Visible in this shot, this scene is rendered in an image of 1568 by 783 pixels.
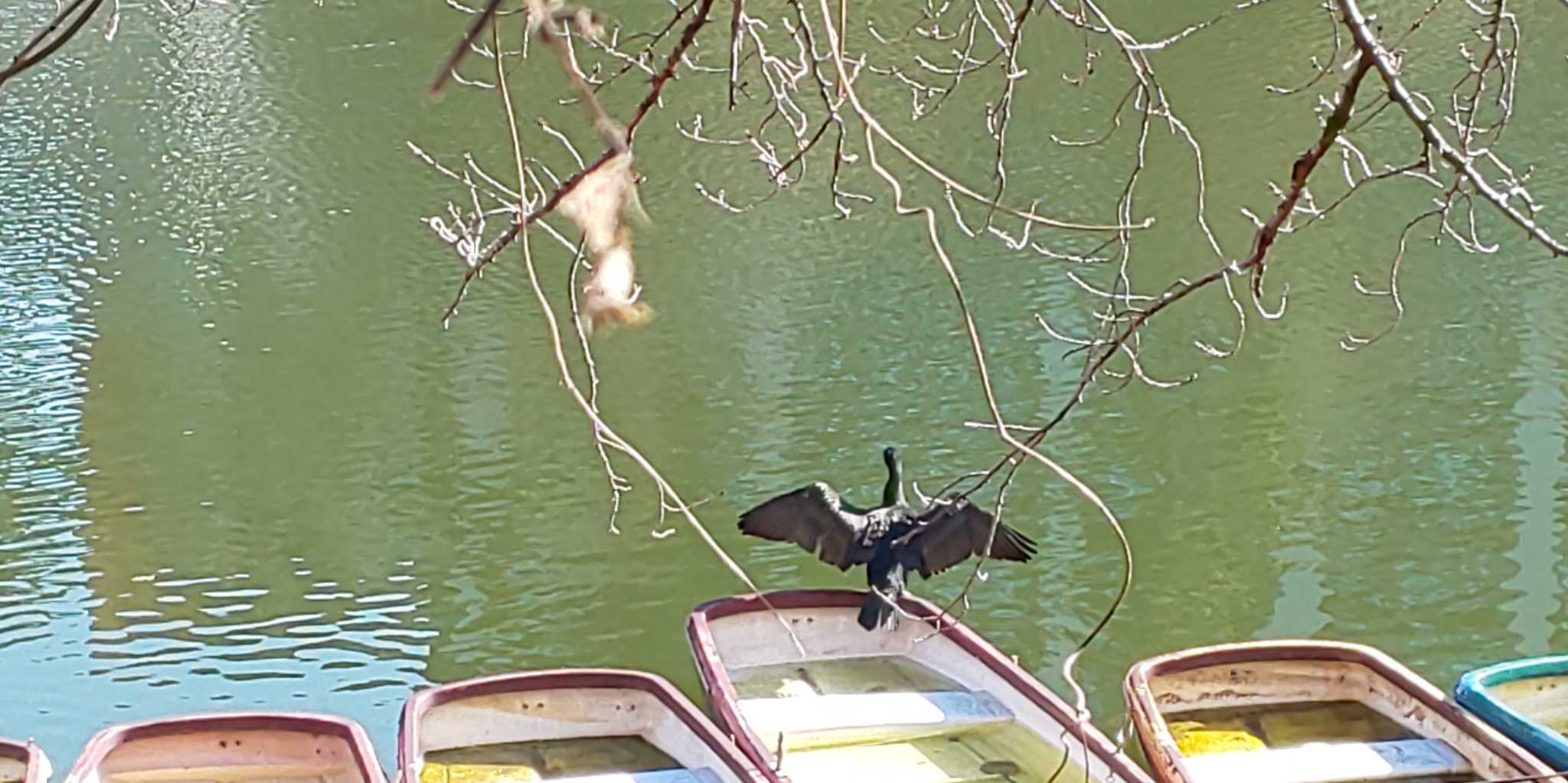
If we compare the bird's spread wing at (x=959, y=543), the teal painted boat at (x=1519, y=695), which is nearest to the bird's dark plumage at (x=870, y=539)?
the bird's spread wing at (x=959, y=543)

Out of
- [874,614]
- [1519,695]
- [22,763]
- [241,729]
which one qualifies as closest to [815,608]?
[874,614]

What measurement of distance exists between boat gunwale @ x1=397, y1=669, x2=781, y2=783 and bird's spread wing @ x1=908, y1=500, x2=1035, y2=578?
82 centimetres

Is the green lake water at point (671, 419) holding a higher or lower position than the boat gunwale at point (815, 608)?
higher

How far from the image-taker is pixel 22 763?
15.9ft

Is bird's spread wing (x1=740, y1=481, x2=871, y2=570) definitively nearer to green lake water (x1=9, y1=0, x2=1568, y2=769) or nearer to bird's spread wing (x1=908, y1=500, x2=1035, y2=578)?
bird's spread wing (x1=908, y1=500, x2=1035, y2=578)

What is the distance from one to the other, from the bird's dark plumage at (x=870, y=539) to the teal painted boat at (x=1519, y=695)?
49.3 inches

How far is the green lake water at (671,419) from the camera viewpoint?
21.3 ft

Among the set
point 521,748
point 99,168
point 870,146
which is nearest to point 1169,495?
point 521,748

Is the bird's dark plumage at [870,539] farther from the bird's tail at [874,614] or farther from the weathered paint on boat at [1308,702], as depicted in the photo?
the weathered paint on boat at [1308,702]

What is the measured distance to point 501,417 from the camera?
8383mm

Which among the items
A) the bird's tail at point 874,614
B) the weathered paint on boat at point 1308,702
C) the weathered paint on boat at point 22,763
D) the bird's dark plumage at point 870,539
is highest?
the bird's dark plumage at point 870,539

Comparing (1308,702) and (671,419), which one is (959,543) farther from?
(671,419)

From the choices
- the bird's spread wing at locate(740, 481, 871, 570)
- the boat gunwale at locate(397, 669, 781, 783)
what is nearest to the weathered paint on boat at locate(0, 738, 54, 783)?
the boat gunwale at locate(397, 669, 781, 783)

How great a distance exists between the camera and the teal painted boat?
477cm
